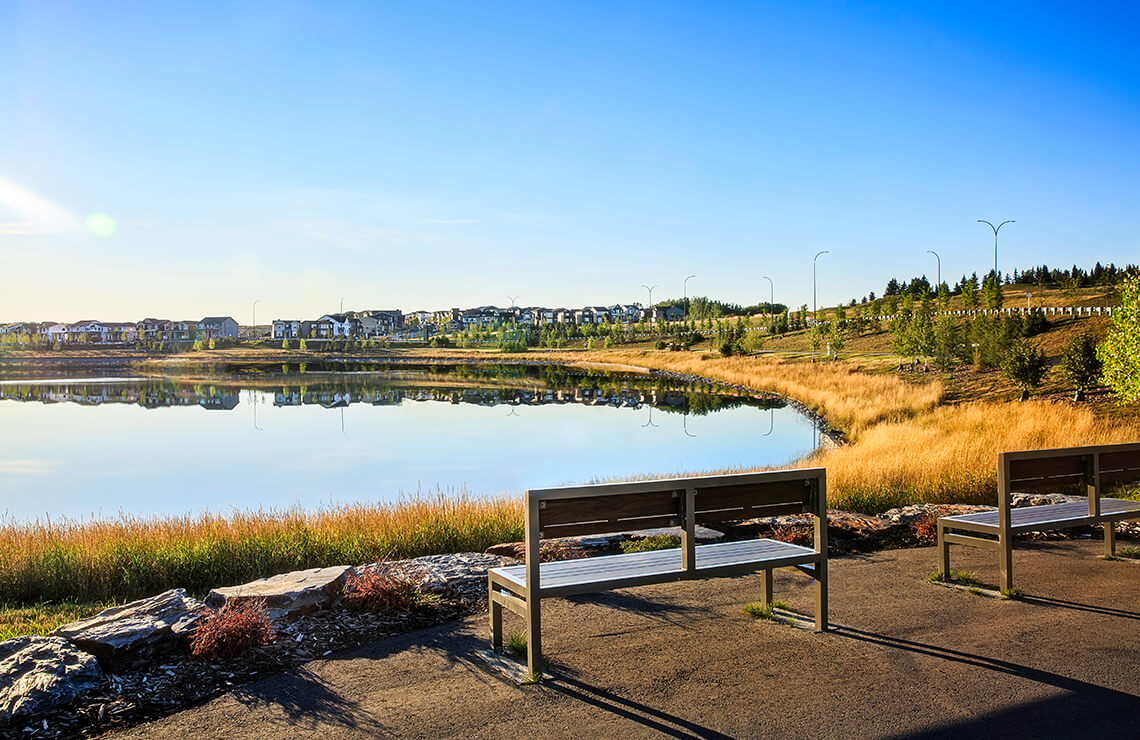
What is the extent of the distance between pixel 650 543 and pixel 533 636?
3.59 meters

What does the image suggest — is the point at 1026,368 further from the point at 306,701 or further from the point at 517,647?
the point at 306,701

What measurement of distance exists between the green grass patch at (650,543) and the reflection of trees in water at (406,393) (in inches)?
1158

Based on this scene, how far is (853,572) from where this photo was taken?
7.48 metres

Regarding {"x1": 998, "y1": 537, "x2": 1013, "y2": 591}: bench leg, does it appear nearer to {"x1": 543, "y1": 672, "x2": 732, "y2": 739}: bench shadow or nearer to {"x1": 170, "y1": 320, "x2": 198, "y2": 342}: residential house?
{"x1": 543, "y1": 672, "x2": 732, "y2": 739}: bench shadow

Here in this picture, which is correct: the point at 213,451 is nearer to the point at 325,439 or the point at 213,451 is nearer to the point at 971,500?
the point at 325,439

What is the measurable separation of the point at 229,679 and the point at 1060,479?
22.0ft

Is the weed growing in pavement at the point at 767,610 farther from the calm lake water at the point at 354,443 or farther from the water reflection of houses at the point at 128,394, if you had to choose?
the water reflection of houses at the point at 128,394

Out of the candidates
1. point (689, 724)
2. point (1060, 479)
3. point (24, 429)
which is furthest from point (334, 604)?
point (24, 429)

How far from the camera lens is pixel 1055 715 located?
14.6ft

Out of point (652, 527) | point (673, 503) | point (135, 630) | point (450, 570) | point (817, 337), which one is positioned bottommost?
point (450, 570)

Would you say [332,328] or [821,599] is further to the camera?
[332,328]

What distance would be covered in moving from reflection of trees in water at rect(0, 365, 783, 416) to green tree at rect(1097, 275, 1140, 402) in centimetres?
2181

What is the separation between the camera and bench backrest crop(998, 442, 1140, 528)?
665 centimetres

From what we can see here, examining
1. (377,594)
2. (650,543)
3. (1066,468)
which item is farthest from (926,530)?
(377,594)
